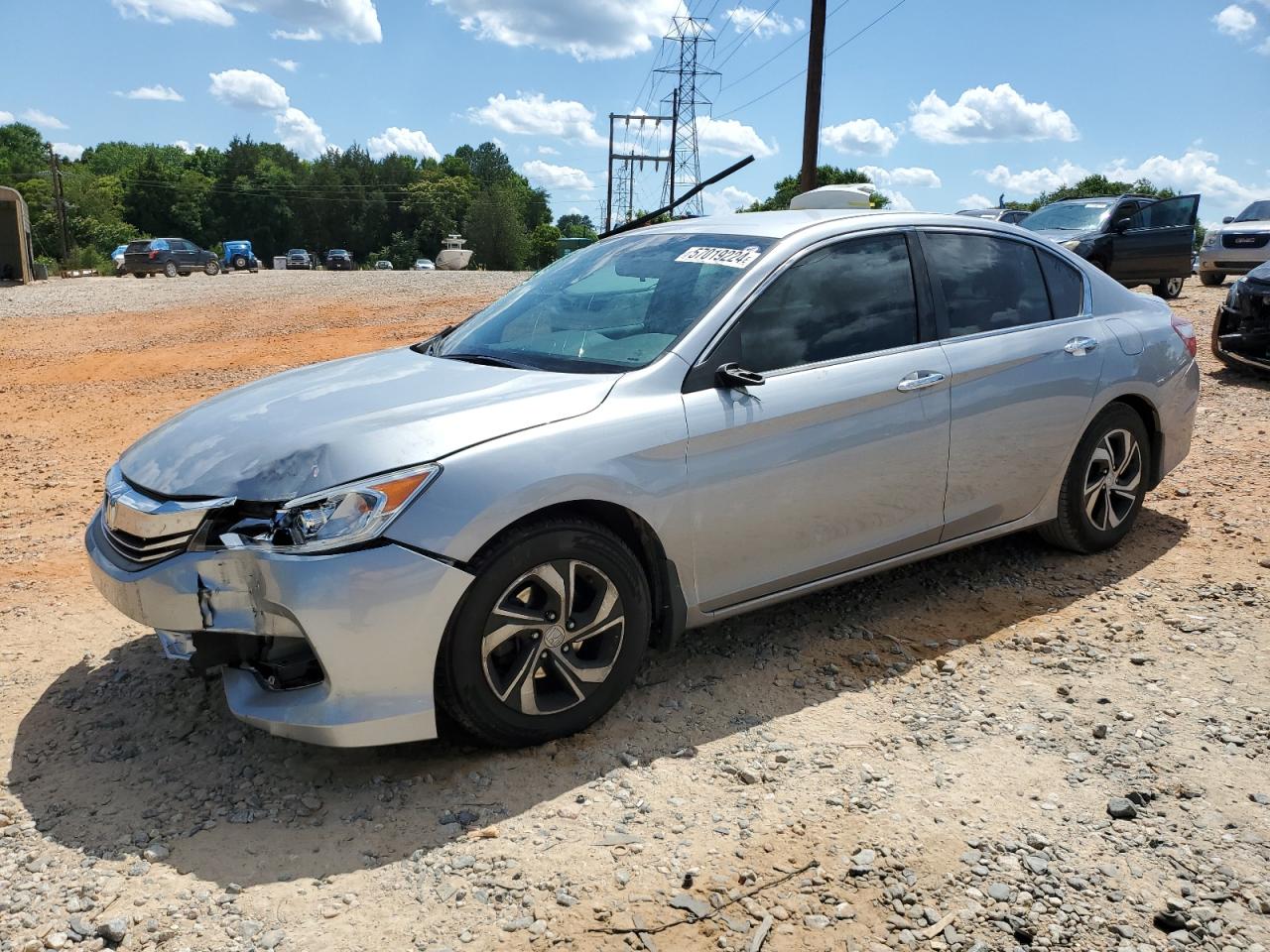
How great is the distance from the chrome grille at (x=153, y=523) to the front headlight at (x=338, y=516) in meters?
0.17

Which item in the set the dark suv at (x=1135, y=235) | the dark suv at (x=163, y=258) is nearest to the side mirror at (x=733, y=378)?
the dark suv at (x=1135, y=235)

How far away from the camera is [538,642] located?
3383mm

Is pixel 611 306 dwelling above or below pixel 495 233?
below

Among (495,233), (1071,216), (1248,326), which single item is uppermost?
(495,233)

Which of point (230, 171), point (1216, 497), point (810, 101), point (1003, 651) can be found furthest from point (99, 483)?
point (230, 171)

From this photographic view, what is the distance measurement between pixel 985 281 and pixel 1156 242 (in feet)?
45.0

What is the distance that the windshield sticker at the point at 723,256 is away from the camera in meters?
4.09

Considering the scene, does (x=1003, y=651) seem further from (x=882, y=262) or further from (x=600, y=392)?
(x=600, y=392)

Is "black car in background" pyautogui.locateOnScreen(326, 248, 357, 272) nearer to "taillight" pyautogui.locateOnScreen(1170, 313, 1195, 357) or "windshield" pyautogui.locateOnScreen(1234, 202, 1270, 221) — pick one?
"windshield" pyautogui.locateOnScreen(1234, 202, 1270, 221)

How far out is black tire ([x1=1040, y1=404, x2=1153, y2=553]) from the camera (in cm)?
509

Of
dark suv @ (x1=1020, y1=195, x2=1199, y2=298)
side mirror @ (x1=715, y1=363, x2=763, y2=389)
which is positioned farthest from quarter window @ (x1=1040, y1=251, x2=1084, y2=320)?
dark suv @ (x1=1020, y1=195, x2=1199, y2=298)

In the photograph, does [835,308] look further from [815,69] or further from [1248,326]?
[815,69]

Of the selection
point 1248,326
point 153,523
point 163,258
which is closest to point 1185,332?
point 153,523

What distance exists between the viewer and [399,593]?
10.1ft
